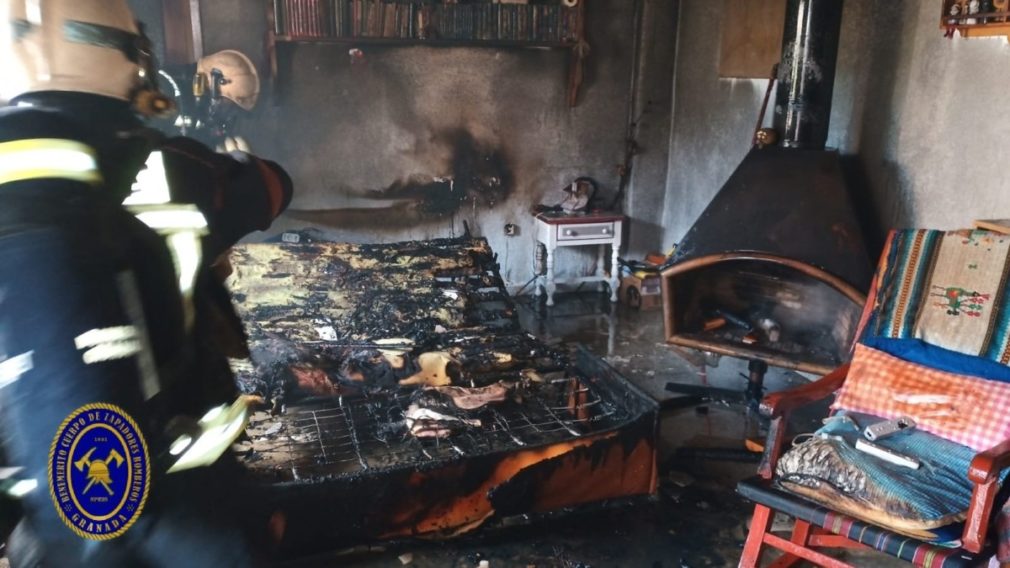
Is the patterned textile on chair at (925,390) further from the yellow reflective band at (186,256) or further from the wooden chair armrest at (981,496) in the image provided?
the yellow reflective band at (186,256)

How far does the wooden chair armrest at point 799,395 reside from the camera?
257cm

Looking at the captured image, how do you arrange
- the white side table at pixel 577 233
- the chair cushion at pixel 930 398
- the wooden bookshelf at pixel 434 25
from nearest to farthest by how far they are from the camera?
the chair cushion at pixel 930 398 → the wooden bookshelf at pixel 434 25 → the white side table at pixel 577 233

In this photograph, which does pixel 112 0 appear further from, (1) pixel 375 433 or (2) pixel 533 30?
(2) pixel 533 30

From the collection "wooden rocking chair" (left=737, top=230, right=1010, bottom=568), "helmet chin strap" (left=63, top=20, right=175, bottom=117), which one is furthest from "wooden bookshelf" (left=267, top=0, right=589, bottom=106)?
"helmet chin strap" (left=63, top=20, right=175, bottom=117)

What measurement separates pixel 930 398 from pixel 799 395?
1.56ft

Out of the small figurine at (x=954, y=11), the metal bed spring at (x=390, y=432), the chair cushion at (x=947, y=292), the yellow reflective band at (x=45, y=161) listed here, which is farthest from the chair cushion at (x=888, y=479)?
the yellow reflective band at (x=45, y=161)

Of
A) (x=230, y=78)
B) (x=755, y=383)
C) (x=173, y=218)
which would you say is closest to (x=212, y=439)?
(x=173, y=218)

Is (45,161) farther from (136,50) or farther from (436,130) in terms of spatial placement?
(436,130)

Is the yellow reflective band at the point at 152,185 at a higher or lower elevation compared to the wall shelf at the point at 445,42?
lower

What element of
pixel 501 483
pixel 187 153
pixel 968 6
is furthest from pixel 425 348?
pixel 968 6

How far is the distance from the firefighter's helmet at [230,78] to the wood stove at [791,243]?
3173 millimetres

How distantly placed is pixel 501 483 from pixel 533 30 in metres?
4.06

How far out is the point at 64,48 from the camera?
1201 millimetres

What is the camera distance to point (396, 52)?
214 inches
